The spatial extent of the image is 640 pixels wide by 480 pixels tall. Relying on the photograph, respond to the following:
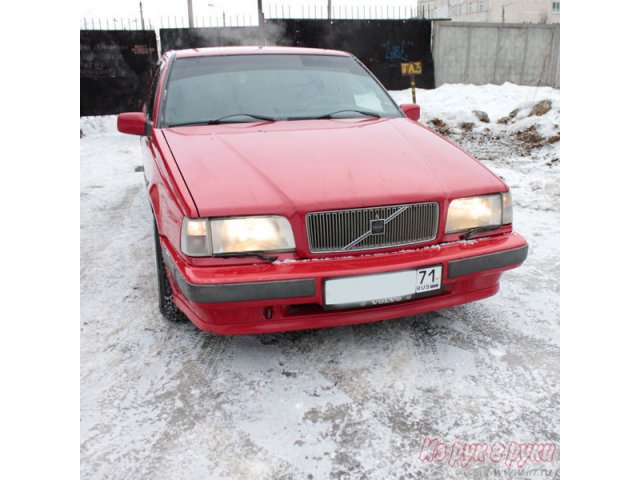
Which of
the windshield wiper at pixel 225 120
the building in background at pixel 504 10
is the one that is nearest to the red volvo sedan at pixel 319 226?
the windshield wiper at pixel 225 120

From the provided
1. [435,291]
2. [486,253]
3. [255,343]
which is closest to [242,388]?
[255,343]

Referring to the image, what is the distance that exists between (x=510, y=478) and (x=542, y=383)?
0.60 meters

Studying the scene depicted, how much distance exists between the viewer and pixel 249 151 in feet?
7.61

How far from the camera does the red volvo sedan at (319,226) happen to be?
76.7 inches

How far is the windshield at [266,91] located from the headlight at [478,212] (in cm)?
106

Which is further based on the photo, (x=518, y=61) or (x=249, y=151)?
(x=518, y=61)

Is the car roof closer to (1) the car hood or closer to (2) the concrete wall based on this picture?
(1) the car hood

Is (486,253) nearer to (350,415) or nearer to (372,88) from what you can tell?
(350,415)

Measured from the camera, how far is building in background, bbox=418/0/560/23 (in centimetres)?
4012

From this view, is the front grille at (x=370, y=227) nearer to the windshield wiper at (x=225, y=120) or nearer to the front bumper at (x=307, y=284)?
the front bumper at (x=307, y=284)

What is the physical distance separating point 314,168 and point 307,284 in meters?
0.56

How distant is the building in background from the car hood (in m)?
40.1

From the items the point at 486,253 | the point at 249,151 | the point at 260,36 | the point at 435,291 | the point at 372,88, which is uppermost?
the point at 260,36
